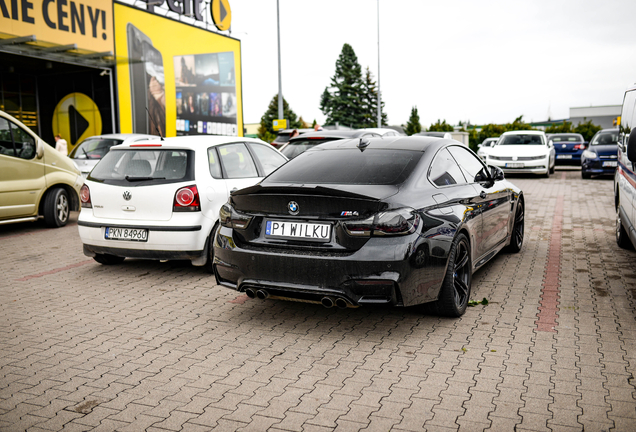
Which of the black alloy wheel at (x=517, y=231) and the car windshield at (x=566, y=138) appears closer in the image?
the black alloy wheel at (x=517, y=231)

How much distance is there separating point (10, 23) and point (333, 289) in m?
16.8

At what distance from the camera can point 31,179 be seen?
1009 centimetres

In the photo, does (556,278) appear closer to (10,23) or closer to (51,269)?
(51,269)

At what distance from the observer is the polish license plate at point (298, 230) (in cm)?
426

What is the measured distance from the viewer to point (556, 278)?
6.36m

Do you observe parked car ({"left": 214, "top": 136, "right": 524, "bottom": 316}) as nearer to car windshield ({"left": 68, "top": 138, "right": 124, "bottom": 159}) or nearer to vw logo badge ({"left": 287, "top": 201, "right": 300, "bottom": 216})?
vw logo badge ({"left": 287, "top": 201, "right": 300, "bottom": 216})

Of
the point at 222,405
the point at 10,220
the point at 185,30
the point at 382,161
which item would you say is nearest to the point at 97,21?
the point at 185,30

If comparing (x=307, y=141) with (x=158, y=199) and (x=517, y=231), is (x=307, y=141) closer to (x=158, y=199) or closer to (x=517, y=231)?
(x=517, y=231)

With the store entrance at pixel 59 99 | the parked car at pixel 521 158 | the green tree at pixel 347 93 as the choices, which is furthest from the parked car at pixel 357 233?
the green tree at pixel 347 93

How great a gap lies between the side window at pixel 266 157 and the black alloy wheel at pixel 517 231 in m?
3.22

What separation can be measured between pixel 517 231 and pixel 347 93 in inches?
2964

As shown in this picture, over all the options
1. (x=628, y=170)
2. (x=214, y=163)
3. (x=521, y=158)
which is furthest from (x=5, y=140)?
(x=521, y=158)

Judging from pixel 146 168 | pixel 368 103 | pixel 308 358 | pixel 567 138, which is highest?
pixel 368 103

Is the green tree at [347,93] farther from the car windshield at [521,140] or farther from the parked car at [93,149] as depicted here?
the parked car at [93,149]
